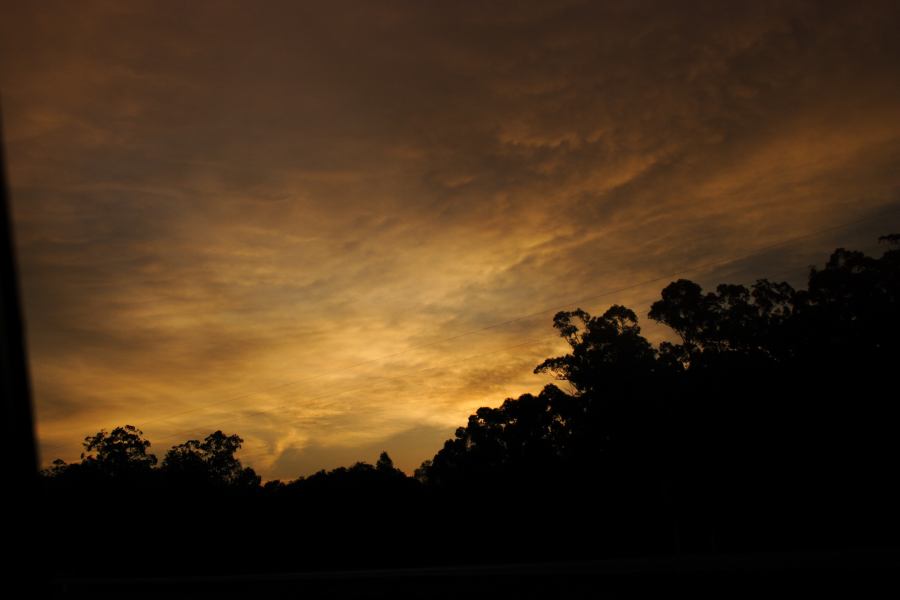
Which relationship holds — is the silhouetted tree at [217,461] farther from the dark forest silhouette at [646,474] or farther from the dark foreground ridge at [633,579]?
the dark foreground ridge at [633,579]

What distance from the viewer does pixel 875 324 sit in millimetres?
33125

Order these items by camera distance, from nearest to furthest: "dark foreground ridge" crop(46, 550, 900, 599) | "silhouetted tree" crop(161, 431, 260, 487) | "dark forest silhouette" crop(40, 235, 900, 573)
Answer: "dark foreground ridge" crop(46, 550, 900, 599), "dark forest silhouette" crop(40, 235, 900, 573), "silhouetted tree" crop(161, 431, 260, 487)

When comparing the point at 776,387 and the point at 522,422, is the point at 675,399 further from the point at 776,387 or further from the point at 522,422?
the point at 522,422

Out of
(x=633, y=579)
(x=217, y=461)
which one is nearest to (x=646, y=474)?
(x=633, y=579)

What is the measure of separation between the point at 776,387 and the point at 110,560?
47220 mm

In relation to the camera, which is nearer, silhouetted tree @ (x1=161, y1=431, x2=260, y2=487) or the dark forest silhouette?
the dark forest silhouette

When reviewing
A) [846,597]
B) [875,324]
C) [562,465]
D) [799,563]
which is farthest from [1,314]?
[562,465]

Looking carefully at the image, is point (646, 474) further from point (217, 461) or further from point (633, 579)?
point (217, 461)

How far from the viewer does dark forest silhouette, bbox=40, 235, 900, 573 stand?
31.5 meters

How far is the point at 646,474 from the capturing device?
37625 millimetres

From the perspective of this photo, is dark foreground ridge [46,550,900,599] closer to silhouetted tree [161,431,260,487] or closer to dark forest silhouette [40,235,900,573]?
dark forest silhouette [40,235,900,573]

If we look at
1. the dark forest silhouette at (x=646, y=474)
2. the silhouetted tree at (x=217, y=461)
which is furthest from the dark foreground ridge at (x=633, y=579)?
the silhouetted tree at (x=217, y=461)

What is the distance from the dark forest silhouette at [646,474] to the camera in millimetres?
31547

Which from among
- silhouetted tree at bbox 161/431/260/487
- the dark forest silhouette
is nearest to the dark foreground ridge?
the dark forest silhouette
